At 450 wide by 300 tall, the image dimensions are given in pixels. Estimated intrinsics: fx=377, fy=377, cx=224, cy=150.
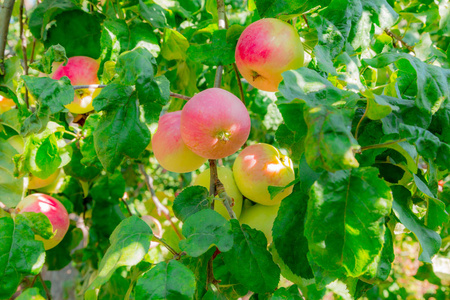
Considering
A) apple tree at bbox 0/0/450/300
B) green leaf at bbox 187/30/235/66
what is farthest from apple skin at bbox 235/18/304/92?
green leaf at bbox 187/30/235/66

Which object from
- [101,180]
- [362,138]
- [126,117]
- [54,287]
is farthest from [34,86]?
[54,287]

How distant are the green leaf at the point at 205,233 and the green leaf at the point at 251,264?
0.04 meters

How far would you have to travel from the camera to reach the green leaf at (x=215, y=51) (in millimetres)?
1058

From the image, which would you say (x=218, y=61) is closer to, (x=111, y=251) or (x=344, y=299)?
(x=111, y=251)

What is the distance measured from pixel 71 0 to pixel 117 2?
141mm

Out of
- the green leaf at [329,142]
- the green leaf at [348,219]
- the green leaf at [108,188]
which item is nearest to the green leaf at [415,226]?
the green leaf at [348,219]

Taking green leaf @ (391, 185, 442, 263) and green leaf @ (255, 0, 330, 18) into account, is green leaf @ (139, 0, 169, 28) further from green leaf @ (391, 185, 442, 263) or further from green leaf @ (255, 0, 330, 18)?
green leaf @ (391, 185, 442, 263)

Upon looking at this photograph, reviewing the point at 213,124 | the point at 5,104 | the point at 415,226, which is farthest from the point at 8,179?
the point at 415,226

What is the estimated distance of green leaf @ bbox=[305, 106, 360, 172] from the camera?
1.63ft

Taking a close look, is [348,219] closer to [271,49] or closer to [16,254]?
[271,49]

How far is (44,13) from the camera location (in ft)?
4.06

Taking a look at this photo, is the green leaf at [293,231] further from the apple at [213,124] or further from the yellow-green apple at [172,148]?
the yellow-green apple at [172,148]

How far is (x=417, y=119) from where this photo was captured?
682 mm

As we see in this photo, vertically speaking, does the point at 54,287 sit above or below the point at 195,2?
below
